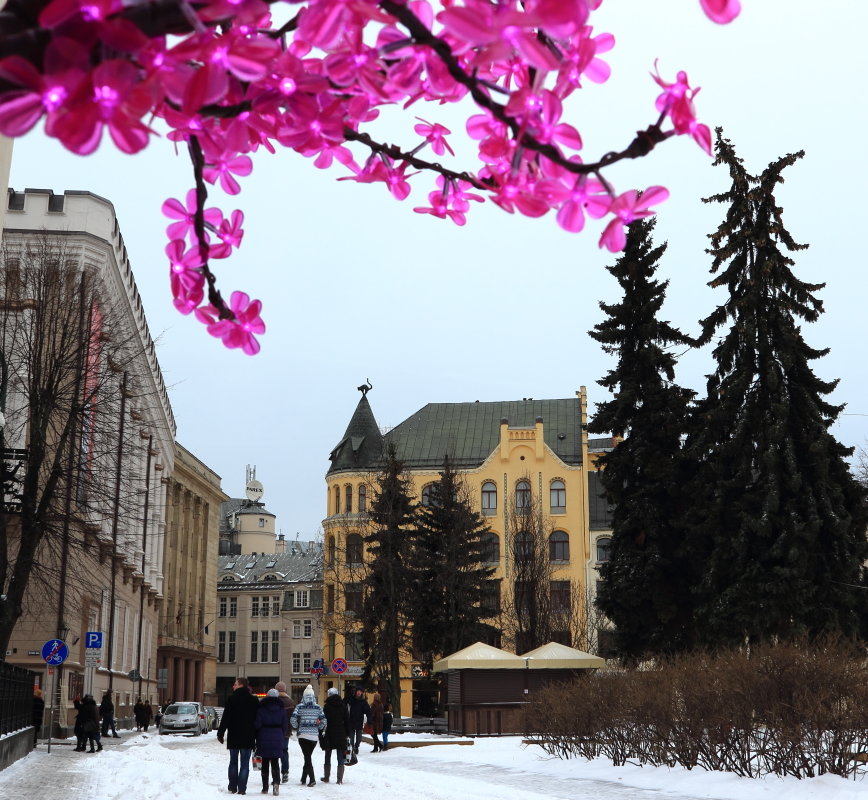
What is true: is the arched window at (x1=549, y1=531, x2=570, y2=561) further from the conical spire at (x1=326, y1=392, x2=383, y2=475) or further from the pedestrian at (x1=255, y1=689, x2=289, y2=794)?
the pedestrian at (x1=255, y1=689, x2=289, y2=794)

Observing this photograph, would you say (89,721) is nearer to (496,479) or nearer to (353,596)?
(353,596)

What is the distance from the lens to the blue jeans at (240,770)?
17.1 m

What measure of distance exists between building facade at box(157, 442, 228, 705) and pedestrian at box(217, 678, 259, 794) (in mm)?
57266

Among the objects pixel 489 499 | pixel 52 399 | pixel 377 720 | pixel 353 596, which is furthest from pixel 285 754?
pixel 489 499

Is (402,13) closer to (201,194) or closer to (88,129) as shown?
(88,129)

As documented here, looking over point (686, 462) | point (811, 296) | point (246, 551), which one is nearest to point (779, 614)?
point (686, 462)

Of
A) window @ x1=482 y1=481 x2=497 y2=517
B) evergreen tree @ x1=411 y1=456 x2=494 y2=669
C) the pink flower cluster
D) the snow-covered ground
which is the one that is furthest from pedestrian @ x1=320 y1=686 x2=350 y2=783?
window @ x1=482 y1=481 x2=497 y2=517

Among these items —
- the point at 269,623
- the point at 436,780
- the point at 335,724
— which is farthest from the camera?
the point at 269,623

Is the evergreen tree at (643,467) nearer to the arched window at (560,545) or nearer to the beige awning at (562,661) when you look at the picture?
the beige awning at (562,661)

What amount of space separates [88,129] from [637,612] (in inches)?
1253

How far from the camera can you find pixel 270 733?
17.7 metres

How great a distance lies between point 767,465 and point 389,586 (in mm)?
27276

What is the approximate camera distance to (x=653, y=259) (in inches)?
1375

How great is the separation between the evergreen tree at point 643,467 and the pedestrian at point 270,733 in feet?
52.3
